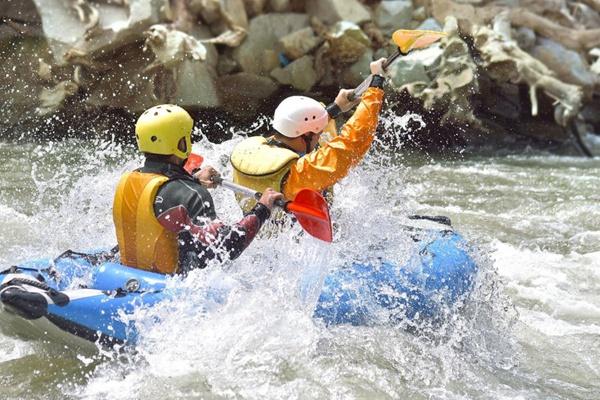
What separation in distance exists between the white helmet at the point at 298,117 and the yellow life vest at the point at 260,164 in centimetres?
12

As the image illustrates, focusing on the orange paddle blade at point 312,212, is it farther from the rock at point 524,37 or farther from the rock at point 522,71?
the rock at point 524,37

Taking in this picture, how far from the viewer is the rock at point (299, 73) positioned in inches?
403

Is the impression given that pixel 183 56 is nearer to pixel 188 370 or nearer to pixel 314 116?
pixel 314 116

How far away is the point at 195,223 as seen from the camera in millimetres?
3330

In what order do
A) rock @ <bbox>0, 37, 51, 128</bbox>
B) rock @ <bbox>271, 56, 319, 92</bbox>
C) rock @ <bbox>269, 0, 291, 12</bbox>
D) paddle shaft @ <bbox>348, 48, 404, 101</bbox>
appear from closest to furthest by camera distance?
paddle shaft @ <bbox>348, 48, 404, 101</bbox> → rock @ <bbox>0, 37, 51, 128</bbox> → rock @ <bbox>271, 56, 319, 92</bbox> → rock @ <bbox>269, 0, 291, 12</bbox>

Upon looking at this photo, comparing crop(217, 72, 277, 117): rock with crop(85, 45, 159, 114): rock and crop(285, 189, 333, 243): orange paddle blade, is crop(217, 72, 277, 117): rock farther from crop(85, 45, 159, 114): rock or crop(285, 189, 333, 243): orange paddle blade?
crop(285, 189, 333, 243): orange paddle blade

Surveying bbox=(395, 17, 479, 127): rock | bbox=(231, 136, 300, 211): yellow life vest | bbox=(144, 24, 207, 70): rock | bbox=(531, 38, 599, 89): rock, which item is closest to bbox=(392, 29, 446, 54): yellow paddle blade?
bbox=(231, 136, 300, 211): yellow life vest

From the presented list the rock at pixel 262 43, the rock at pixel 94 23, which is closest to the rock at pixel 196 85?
the rock at pixel 262 43

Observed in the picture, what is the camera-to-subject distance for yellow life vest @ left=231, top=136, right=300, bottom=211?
153 inches

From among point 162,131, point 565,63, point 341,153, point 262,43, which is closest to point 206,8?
point 262,43

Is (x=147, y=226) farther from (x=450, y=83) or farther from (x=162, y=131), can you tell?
(x=450, y=83)

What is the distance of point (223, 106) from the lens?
405 inches

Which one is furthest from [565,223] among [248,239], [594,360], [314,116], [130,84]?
[130,84]

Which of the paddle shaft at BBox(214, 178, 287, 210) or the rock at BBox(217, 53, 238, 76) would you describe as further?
the rock at BBox(217, 53, 238, 76)
